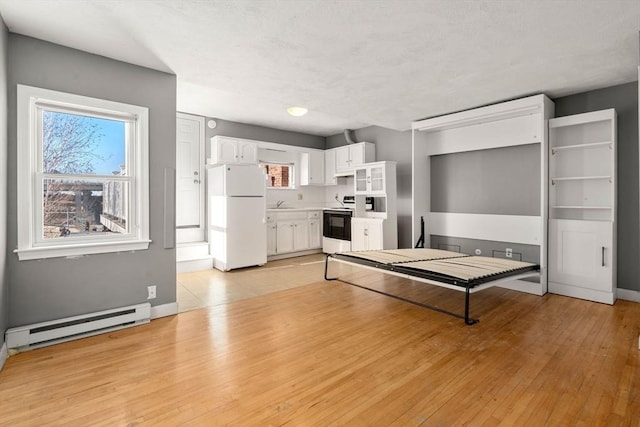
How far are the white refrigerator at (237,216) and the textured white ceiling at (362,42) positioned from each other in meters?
1.78

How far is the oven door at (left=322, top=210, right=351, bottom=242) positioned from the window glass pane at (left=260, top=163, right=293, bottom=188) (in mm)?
1177

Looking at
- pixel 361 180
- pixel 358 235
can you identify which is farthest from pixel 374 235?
pixel 361 180

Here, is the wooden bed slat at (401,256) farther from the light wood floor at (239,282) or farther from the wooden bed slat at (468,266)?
the light wood floor at (239,282)

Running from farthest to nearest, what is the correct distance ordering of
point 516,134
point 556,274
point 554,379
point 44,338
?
point 516,134, point 556,274, point 44,338, point 554,379

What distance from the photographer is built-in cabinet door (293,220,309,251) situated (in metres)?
6.63

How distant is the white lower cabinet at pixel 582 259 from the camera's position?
356 centimetres

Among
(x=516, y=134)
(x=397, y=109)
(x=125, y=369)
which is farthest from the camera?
(x=397, y=109)

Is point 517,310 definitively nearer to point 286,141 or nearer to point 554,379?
point 554,379

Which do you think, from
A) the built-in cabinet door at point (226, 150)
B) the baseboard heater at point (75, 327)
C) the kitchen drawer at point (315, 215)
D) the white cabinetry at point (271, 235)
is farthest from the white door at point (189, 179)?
the baseboard heater at point (75, 327)

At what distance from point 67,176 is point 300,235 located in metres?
4.35

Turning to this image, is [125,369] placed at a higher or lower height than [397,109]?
lower

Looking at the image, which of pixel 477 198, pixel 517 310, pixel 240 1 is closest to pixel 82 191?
pixel 240 1

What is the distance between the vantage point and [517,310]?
3375 millimetres

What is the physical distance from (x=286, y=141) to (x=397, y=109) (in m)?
3.01
